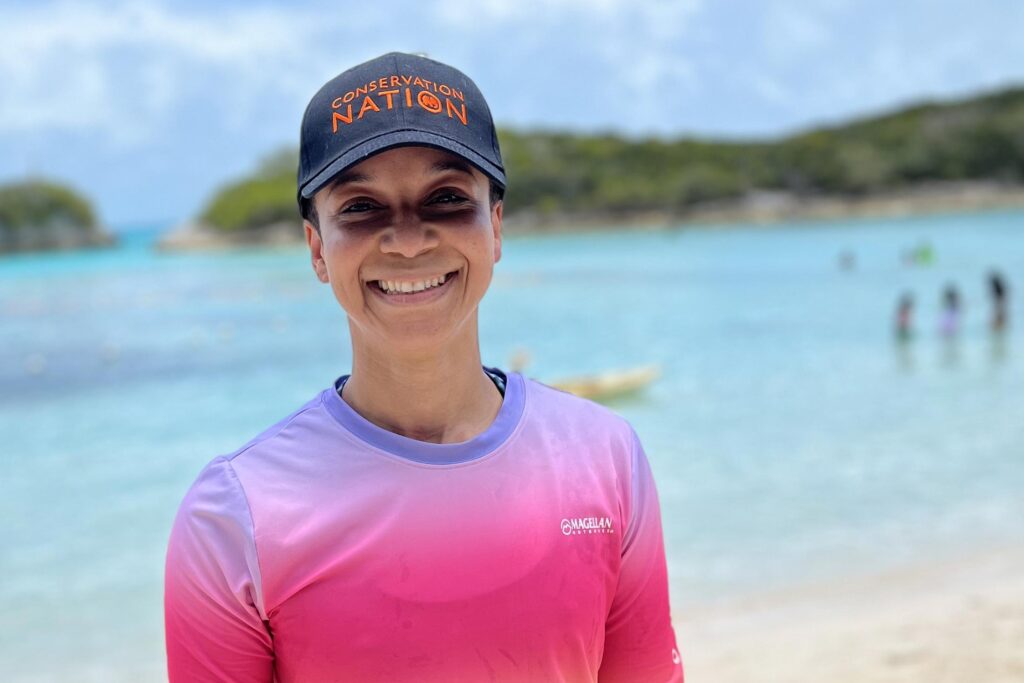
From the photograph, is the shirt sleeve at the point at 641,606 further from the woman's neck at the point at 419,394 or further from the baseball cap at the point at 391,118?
the baseball cap at the point at 391,118

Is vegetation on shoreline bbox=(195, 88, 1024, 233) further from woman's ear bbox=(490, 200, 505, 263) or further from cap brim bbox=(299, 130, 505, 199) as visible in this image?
cap brim bbox=(299, 130, 505, 199)

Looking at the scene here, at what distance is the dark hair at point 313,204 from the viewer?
4.98ft

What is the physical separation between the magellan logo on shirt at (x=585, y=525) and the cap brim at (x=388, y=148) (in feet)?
1.70

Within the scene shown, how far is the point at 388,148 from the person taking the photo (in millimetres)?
1373

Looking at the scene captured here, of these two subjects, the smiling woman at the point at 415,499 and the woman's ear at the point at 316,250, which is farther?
the woman's ear at the point at 316,250

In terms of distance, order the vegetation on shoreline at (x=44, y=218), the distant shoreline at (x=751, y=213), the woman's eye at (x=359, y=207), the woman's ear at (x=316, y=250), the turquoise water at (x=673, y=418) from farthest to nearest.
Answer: the vegetation on shoreline at (x=44, y=218) < the distant shoreline at (x=751, y=213) < the turquoise water at (x=673, y=418) < the woman's ear at (x=316, y=250) < the woman's eye at (x=359, y=207)

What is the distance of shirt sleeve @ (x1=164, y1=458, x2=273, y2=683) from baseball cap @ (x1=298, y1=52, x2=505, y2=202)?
1.54 feet

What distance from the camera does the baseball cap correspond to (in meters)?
1.38

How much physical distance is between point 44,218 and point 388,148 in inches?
4256

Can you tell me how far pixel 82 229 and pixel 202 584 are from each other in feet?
360

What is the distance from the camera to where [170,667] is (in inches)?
53.1

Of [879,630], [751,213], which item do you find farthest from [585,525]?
[751,213]

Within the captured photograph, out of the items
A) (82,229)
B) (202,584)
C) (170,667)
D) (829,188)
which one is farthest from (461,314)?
(82,229)

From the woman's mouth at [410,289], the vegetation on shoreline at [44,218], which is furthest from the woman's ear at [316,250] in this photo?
the vegetation on shoreline at [44,218]
